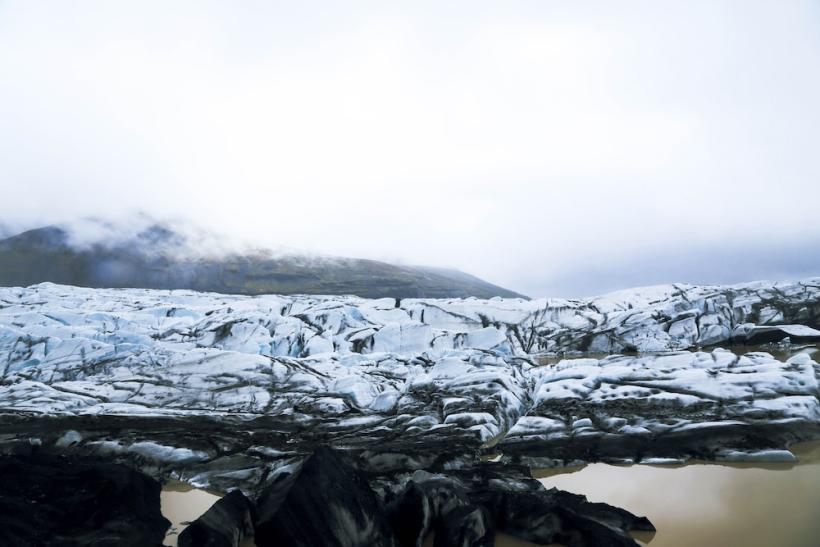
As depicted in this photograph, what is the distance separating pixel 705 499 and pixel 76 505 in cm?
778

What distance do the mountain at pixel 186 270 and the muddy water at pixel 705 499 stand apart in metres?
74.1

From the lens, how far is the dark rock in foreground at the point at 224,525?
454 centimetres

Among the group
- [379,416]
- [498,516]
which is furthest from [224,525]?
[379,416]

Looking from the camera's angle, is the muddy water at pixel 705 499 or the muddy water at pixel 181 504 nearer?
the muddy water at pixel 705 499

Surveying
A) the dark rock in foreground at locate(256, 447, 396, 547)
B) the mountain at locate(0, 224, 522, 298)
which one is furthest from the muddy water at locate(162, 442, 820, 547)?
the mountain at locate(0, 224, 522, 298)

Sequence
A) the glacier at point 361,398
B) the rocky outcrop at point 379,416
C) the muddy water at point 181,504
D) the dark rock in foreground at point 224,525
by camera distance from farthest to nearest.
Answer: the glacier at point 361,398 → the muddy water at point 181,504 → the rocky outcrop at point 379,416 → the dark rock in foreground at point 224,525

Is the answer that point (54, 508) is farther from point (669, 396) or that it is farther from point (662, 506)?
point (669, 396)

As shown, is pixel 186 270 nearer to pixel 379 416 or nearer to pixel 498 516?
pixel 379 416

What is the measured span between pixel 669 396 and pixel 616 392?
3.73ft

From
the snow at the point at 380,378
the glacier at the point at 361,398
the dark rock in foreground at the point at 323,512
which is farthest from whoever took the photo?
the snow at the point at 380,378

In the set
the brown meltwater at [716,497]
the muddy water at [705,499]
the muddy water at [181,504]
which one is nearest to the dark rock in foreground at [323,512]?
the muddy water at [705,499]

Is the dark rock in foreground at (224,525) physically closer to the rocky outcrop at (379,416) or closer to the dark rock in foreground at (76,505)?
the rocky outcrop at (379,416)

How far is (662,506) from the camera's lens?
5945mm

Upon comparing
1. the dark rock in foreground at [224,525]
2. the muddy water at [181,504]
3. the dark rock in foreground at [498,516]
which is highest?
the dark rock in foreground at [498,516]
